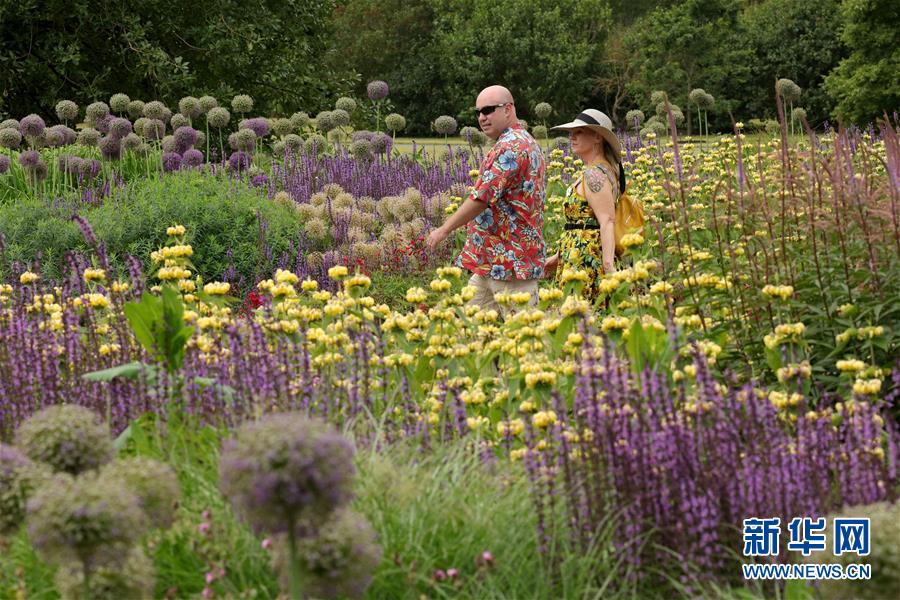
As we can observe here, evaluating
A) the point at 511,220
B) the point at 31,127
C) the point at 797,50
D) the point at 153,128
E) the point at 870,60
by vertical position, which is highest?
the point at 797,50

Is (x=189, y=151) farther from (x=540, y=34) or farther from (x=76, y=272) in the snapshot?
(x=540, y=34)

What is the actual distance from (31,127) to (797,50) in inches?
1064

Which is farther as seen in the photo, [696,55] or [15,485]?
[696,55]

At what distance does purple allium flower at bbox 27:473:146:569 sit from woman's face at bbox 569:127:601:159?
5.01 meters

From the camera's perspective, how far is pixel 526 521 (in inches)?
136

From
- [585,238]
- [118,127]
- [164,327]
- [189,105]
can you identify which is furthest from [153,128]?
[164,327]

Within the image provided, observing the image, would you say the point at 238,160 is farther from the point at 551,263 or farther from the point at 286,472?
the point at 286,472

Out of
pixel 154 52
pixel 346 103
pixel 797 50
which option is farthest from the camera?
pixel 797 50

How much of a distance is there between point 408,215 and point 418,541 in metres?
6.79

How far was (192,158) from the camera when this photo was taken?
10.7m

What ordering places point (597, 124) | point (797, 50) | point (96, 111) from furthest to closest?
point (797, 50) → point (96, 111) → point (597, 124)

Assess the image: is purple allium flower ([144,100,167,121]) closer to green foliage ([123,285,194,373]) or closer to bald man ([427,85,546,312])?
bald man ([427,85,546,312])

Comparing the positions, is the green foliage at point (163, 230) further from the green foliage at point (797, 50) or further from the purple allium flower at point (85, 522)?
the green foliage at point (797, 50)

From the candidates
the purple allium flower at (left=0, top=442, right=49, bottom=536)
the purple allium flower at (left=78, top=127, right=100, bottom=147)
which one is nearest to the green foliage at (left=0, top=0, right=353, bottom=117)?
the purple allium flower at (left=78, top=127, right=100, bottom=147)
